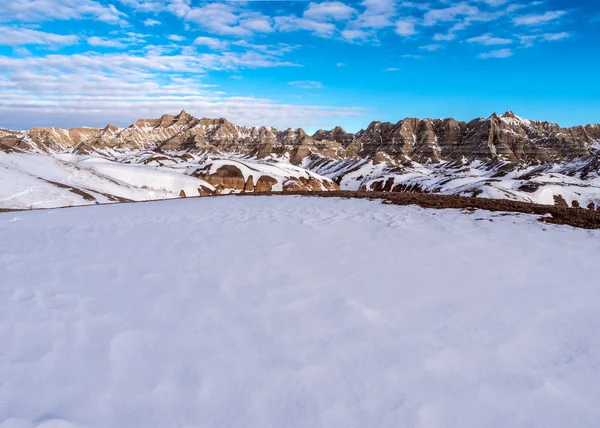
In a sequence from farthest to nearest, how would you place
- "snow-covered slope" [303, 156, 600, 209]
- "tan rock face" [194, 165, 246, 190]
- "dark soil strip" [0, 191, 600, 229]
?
"tan rock face" [194, 165, 246, 190], "snow-covered slope" [303, 156, 600, 209], "dark soil strip" [0, 191, 600, 229]

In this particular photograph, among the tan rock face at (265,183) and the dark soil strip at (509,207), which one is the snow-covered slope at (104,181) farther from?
the dark soil strip at (509,207)

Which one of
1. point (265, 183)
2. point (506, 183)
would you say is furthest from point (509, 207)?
point (506, 183)

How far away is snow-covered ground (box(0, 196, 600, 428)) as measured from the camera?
414 centimetres

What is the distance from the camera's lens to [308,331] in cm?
558

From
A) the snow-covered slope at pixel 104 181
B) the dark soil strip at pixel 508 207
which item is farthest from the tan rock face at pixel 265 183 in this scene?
the dark soil strip at pixel 508 207

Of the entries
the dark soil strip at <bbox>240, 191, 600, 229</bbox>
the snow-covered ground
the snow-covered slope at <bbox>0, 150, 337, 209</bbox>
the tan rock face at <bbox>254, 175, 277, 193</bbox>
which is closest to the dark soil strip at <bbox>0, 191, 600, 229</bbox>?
the dark soil strip at <bbox>240, 191, 600, 229</bbox>

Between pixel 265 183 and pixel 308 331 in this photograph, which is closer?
pixel 308 331

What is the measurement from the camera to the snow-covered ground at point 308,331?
13.6 ft

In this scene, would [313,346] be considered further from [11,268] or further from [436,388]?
[11,268]

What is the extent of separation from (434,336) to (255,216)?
9390mm

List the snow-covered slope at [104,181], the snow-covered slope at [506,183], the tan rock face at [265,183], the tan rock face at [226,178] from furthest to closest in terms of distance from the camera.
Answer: the tan rock face at [265,183] < the tan rock face at [226,178] < the snow-covered slope at [506,183] < the snow-covered slope at [104,181]

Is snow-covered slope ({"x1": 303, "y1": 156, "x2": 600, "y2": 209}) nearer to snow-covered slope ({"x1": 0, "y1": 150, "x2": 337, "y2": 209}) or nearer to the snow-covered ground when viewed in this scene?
snow-covered slope ({"x1": 0, "y1": 150, "x2": 337, "y2": 209})

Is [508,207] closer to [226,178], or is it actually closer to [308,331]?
[308,331]

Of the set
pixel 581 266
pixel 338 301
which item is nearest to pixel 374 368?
pixel 338 301
